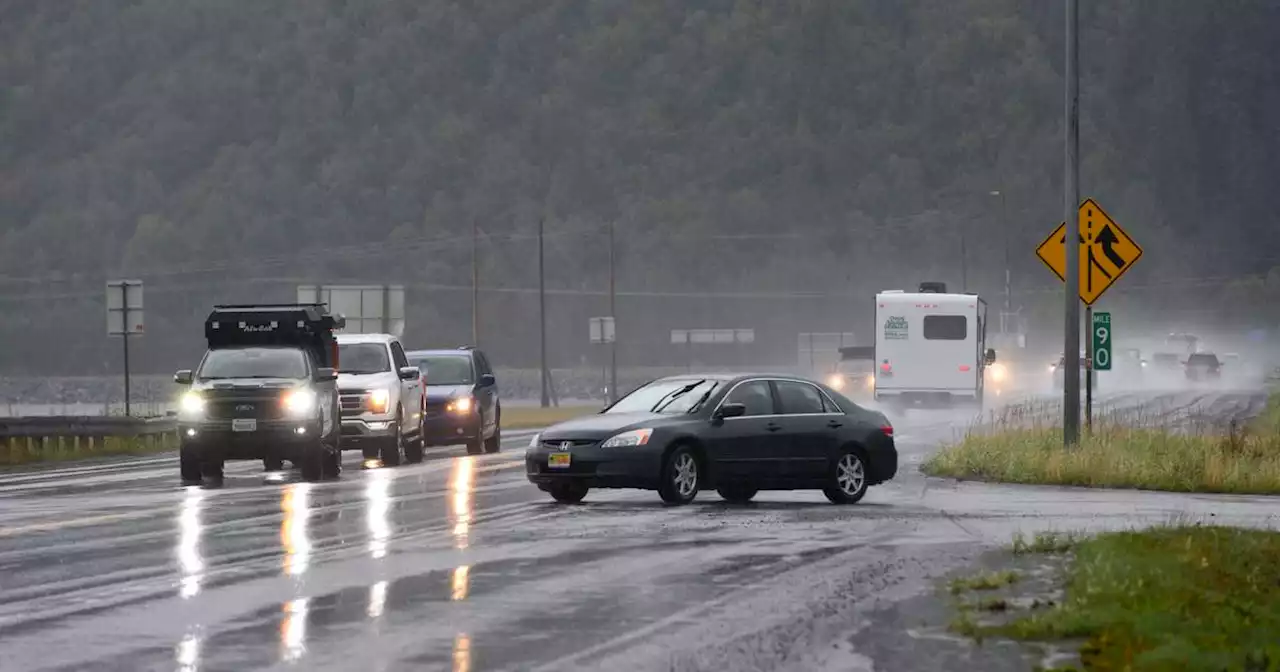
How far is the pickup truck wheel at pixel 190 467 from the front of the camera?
29797mm

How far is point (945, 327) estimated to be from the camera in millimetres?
54188

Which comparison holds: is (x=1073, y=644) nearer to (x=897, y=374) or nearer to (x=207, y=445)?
(x=207, y=445)

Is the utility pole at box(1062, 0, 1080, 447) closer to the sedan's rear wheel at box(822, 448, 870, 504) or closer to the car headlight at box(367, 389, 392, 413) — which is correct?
the sedan's rear wheel at box(822, 448, 870, 504)

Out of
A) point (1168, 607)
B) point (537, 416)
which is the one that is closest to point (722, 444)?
point (1168, 607)

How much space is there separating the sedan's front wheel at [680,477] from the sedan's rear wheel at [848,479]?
159 cm

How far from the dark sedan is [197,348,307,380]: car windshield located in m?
6.67

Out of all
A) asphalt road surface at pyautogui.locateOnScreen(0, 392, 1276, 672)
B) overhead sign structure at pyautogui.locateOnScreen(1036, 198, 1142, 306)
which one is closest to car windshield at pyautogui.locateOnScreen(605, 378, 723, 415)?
asphalt road surface at pyautogui.locateOnScreen(0, 392, 1276, 672)

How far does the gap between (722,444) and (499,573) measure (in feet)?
25.9

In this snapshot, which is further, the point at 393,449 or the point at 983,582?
the point at 393,449

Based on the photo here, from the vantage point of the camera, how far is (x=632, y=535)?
19891mm


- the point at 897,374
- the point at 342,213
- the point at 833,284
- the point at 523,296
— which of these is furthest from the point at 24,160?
the point at 897,374

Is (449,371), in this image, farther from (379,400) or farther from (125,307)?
(125,307)

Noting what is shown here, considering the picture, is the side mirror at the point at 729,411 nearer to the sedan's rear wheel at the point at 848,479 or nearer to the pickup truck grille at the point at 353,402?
the sedan's rear wheel at the point at 848,479

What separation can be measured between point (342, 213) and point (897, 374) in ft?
405
